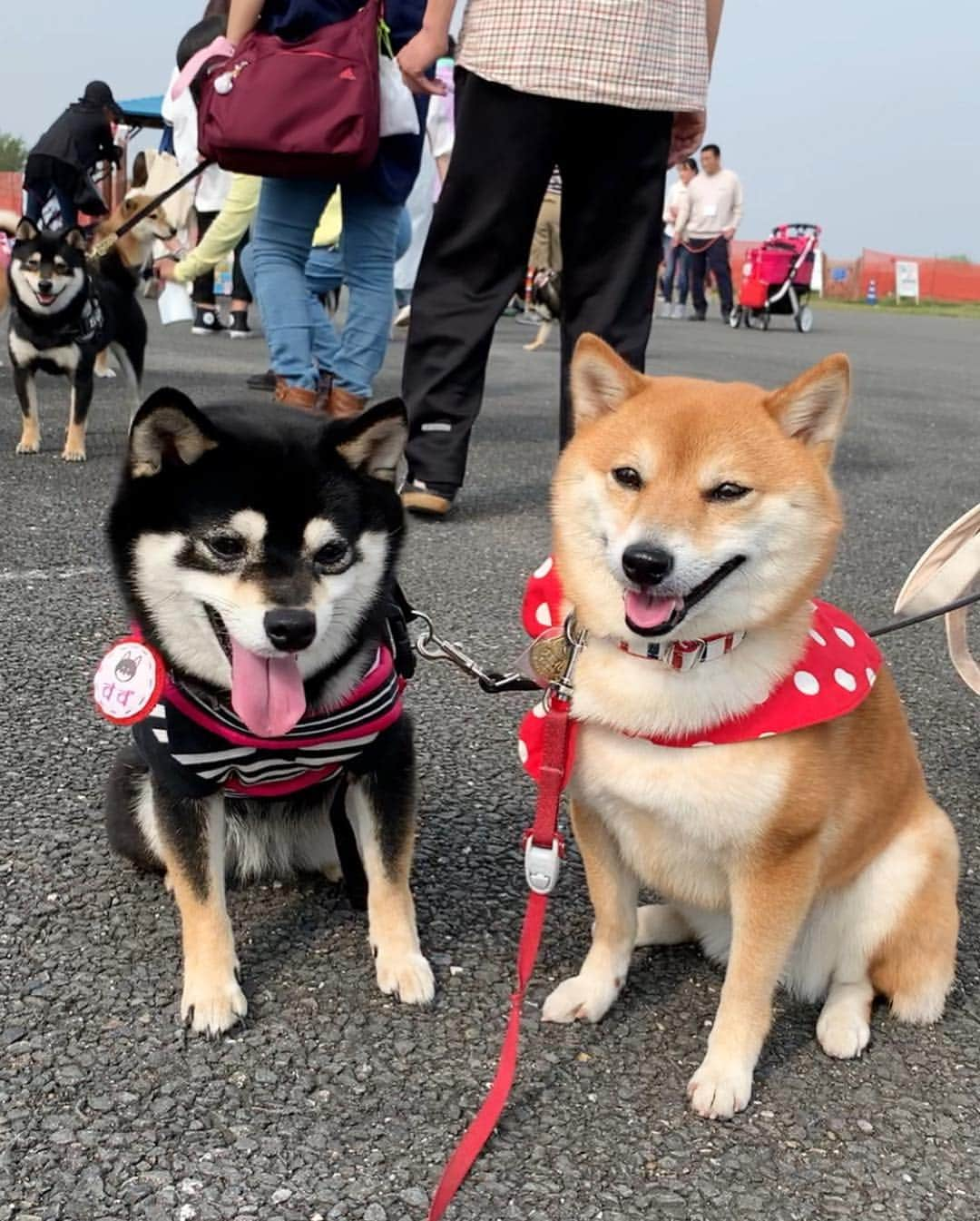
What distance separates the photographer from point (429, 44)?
156 inches

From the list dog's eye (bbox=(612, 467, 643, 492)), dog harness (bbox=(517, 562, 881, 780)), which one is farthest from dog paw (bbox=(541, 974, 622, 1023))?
dog's eye (bbox=(612, 467, 643, 492))

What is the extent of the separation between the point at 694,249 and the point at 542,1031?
1747 cm

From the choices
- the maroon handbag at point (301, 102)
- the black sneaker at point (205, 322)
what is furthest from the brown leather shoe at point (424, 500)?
the black sneaker at point (205, 322)

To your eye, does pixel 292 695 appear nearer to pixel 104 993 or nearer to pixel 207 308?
pixel 104 993

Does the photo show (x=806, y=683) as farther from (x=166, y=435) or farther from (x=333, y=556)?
(x=166, y=435)

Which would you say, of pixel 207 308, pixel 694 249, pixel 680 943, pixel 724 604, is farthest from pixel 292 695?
pixel 694 249

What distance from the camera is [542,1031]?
73.7 inches

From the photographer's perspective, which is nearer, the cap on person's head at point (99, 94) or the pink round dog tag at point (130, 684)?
the pink round dog tag at point (130, 684)

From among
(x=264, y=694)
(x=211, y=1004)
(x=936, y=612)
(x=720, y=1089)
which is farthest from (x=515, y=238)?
(x=720, y=1089)

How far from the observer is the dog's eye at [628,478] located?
1.78 meters

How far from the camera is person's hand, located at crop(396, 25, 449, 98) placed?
3.97 m

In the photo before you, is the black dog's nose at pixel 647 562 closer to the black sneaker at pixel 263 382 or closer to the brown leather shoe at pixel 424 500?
the brown leather shoe at pixel 424 500

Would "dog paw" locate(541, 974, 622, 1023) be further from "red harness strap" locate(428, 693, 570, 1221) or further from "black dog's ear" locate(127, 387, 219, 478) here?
"black dog's ear" locate(127, 387, 219, 478)

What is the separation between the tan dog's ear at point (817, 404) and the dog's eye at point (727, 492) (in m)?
0.14
